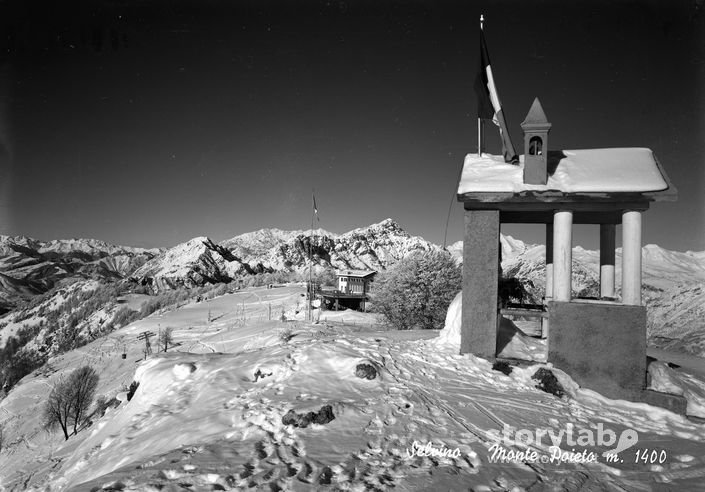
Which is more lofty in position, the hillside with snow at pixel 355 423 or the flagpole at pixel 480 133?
the flagpole at pixel 480 133

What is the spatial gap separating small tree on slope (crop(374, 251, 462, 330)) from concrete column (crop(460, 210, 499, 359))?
10.1 meters

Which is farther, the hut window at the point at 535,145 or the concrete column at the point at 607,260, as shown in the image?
the concrete column at the point at 607,260

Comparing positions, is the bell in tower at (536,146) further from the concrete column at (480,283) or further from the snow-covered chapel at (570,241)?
the concrete column at (480,283)

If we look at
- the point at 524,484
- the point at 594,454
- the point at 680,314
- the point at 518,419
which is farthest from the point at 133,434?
the point at 680,314

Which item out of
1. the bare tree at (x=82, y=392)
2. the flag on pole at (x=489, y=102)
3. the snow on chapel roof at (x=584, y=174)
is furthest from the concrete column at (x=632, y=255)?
the bare tree at (x=82, y=392)

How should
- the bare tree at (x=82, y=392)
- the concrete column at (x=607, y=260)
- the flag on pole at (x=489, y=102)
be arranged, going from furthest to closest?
the bare tree at (x=82, y=392)
the concrete column at (x=607, y=260)
the flag on pole at (x=489, y=102)

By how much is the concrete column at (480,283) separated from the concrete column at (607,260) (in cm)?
443

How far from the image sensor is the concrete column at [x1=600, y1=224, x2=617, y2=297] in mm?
10016

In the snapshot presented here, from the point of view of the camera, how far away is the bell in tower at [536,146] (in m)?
7.81

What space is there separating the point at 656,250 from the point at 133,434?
128ft

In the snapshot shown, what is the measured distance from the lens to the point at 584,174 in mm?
7840

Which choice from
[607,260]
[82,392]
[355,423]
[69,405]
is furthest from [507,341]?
[82,392]

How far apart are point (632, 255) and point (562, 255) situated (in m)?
1.37

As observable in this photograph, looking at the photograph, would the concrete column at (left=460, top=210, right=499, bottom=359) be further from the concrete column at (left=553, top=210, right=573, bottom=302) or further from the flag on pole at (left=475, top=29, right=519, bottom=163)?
the flag on pole at (left=475, top=29, right=519, bottom=163)
